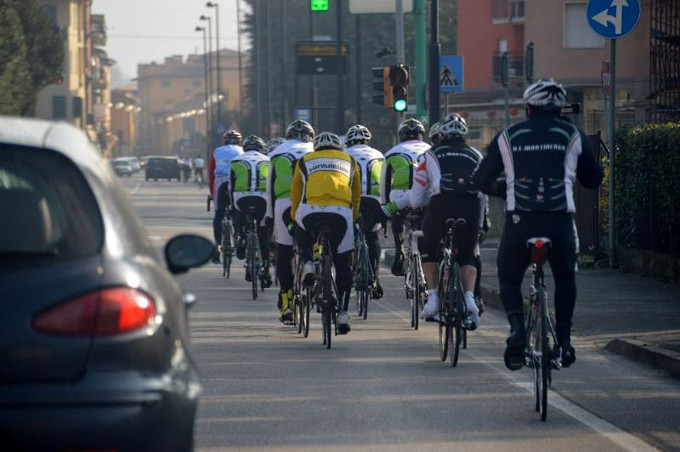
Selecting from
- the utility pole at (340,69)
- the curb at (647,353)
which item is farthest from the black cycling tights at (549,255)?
the utility pole at (340,69)

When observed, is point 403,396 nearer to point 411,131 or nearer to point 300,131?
point 300,131

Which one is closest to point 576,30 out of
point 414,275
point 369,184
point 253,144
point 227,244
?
point 227,244

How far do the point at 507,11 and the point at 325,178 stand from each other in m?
59.4

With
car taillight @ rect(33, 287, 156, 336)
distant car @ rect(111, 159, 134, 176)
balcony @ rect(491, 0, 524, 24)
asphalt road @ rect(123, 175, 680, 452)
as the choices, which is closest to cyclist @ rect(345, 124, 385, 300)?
asphalt road @ rect(123, 175, 680, 452)

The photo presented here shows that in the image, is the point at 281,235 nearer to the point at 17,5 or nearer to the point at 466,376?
the point at 466,376

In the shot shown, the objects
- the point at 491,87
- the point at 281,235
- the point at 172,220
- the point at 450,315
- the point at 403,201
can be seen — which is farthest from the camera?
the point at 491,87

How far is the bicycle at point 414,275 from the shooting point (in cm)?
1464

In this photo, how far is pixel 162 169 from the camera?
349ft

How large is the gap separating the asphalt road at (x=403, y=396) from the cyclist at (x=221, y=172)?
6.67 metres

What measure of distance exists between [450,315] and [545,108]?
8.56 ft

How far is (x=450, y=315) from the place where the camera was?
1172cm

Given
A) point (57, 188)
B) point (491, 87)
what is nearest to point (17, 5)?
point (491, 87)

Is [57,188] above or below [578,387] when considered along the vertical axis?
above

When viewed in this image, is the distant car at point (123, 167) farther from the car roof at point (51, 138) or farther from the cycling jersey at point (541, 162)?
the car roof at point (51, 138)
